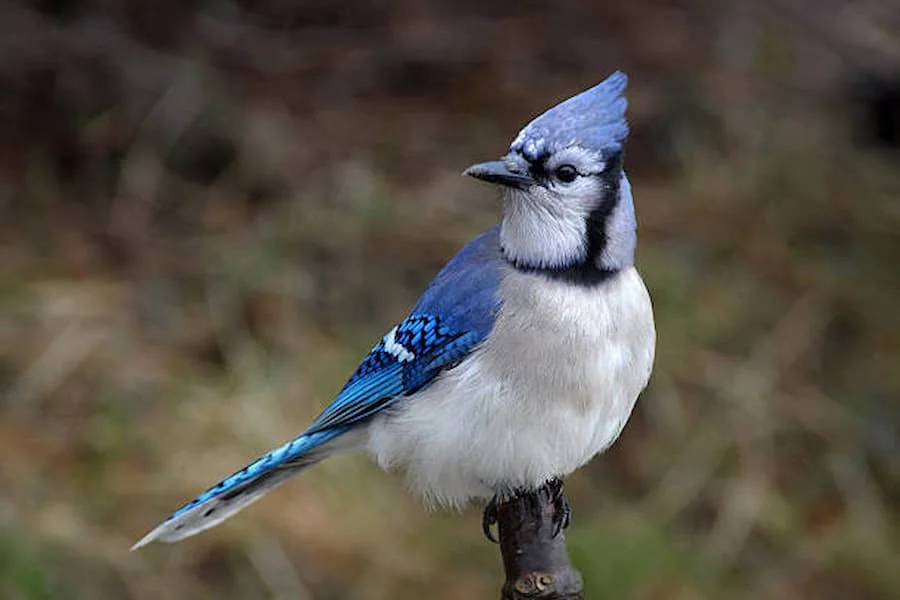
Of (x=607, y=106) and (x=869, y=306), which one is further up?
(x=607, y=106)

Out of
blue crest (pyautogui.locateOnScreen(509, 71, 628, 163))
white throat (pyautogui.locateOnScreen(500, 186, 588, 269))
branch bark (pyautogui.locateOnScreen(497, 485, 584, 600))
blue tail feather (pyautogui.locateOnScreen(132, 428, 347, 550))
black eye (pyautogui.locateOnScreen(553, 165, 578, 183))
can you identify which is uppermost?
blue crest (pyautogui.locateOnScreen(509, 71, 628, 163))

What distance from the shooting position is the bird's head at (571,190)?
196 cm

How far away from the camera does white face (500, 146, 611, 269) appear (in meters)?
2.04

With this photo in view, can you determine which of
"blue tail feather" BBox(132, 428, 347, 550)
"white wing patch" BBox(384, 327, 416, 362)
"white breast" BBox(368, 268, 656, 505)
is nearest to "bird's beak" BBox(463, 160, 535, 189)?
"white breast" BBox(368, 268, 656, 505)

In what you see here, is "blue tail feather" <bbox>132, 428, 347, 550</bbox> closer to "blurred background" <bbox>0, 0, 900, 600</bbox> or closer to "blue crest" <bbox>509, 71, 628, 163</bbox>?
"blue crest" <bbox>509, 71, 628, 163</bbox>

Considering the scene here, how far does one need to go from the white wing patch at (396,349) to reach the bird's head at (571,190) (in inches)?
9.3

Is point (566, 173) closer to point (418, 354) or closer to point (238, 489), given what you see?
point (418, 354)

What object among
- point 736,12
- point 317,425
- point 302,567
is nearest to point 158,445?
point 302,567

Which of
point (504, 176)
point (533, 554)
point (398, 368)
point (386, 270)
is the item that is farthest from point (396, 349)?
point (386, 270)

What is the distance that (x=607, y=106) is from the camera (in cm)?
193

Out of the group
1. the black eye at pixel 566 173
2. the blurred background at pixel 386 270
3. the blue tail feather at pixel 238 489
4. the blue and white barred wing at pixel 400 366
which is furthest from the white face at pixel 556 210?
the blurred background at pixel 386 270

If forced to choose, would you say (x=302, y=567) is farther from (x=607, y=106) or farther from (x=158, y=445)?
(x=607, y=106)

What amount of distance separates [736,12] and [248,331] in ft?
7.18

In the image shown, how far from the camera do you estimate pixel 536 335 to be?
212 centimetres
